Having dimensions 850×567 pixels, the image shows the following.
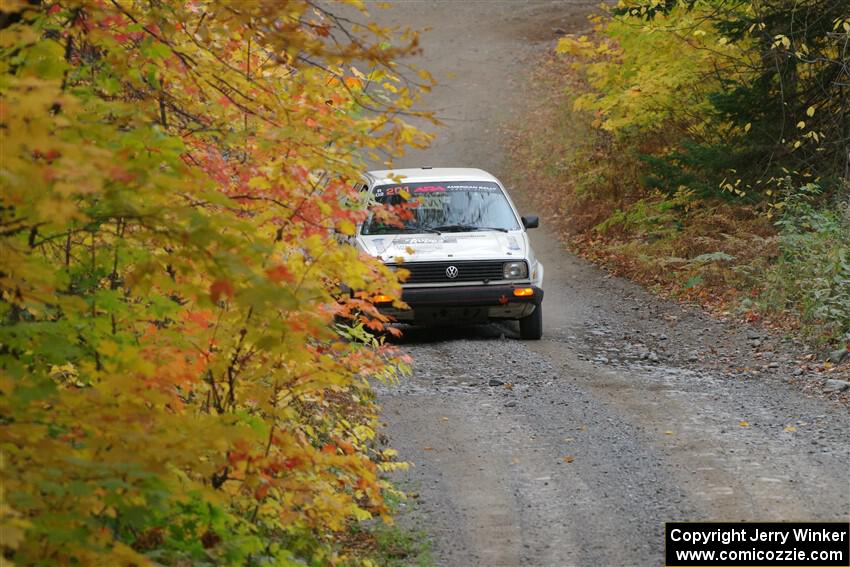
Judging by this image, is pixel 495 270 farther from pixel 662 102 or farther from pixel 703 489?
pixel 662 102

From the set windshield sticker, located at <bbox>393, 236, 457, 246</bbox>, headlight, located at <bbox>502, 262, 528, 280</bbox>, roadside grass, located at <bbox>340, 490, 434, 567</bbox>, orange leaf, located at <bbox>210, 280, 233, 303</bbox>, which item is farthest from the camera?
windshield sticker, located at <bbox>393, 236, 457, 246</bbox>

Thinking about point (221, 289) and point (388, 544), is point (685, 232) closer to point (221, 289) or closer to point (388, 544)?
point (388, 544)

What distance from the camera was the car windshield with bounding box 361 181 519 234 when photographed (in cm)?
1271

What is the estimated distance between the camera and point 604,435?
8.53 m

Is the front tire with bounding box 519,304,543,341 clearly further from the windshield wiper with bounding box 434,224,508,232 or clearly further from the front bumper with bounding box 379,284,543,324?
the windshield wiper with bounding box 434,224,508,232

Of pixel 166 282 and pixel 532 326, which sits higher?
pixel 166 282

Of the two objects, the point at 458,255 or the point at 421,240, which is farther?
the point at 421,240

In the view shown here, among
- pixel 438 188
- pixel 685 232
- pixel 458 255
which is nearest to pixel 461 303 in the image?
pixel 458 255

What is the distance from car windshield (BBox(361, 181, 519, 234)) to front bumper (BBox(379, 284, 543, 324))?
1001 mm

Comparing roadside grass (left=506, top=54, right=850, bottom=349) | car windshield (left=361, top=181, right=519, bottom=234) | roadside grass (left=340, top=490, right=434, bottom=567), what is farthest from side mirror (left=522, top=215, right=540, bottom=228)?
roadside grass (left=340, top=490, right=434, bottom=567)

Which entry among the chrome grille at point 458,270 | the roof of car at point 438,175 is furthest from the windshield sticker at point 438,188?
Result: the chrome grille at point 458,270

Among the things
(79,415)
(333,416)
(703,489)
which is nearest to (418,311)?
(333,416)

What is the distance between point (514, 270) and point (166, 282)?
7930 millimetres

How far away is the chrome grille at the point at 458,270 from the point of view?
12.0m
